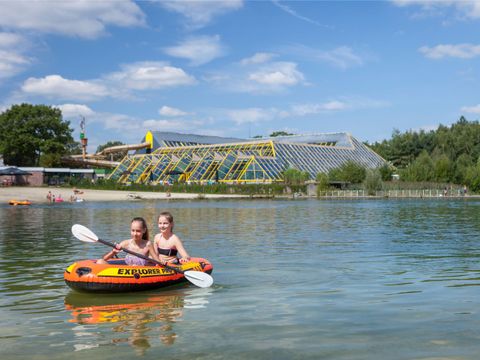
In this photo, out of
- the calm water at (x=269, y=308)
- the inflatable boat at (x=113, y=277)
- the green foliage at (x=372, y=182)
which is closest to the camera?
the calm water at (x=269, y=308)

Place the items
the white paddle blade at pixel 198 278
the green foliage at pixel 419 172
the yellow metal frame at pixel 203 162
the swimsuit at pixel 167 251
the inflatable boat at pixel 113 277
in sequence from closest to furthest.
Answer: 1. the inflatable boat at pixel 113 277
2. the white paddle blade at pixel 198 278
3. the swimsuit at pixel 167 251
4. the green foliage at pixel 419 172
5. the yellow metal frame at pixel 203 162

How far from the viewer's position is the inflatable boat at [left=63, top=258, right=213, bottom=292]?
11477 millimetres

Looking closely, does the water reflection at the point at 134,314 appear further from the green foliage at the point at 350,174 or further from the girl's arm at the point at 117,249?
the green foliage at the point at 350,174

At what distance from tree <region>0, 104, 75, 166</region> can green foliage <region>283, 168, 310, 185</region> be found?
158ft

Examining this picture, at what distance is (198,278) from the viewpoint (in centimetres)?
1234

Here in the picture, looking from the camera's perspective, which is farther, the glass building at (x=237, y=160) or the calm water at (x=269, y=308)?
the glass building at (x=237, y=160)

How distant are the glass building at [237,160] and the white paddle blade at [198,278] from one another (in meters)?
70.7

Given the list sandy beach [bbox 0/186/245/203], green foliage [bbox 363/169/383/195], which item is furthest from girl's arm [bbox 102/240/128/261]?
green foliage [bbox 363/169/383/195]

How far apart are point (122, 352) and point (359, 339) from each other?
345 centimetres

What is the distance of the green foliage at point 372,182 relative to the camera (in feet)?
259

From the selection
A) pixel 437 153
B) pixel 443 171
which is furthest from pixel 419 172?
pixel 437 153

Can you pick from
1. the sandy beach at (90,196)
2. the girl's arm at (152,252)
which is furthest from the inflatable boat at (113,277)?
the sandy beach at (90,196)

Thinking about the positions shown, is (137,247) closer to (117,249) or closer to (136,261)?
(136,261)

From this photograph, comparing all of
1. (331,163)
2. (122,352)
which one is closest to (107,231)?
(122,352)
